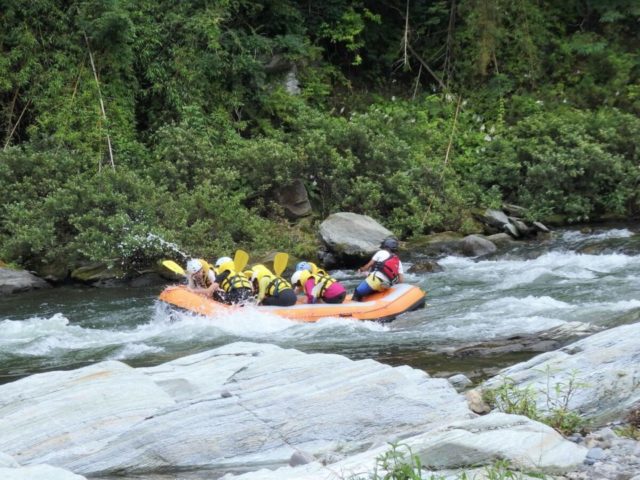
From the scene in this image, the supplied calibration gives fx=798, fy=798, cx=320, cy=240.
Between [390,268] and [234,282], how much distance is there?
6.14ft

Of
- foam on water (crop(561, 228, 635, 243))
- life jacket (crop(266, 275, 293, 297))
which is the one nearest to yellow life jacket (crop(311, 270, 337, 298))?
life jacket (crop(266, 275, 293, 297))

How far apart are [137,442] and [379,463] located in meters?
1.44

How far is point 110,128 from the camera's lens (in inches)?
603

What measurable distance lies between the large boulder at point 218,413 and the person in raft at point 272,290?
3844 millimetres

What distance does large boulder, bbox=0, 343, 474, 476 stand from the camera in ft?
13.8

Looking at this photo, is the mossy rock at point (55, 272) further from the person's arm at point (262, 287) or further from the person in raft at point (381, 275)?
the person in raft at point (381, 275)

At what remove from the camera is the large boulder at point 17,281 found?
12031mm

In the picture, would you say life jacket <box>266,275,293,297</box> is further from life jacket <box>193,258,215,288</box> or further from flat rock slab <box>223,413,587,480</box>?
flat rock slab <box>223,413,587,480</box>

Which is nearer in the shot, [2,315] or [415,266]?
[2,315]

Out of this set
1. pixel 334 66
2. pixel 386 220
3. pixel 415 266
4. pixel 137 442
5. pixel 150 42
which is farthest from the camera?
pixel 334 66

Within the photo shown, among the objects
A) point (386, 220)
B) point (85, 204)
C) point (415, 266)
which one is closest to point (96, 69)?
point (85, 204)

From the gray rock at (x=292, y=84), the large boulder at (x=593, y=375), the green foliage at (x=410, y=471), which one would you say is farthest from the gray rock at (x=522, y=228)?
the green foliage at (x=410, y=471)

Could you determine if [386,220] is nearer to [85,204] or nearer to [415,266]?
[415,266]

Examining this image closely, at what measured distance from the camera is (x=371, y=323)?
896 centimetres
